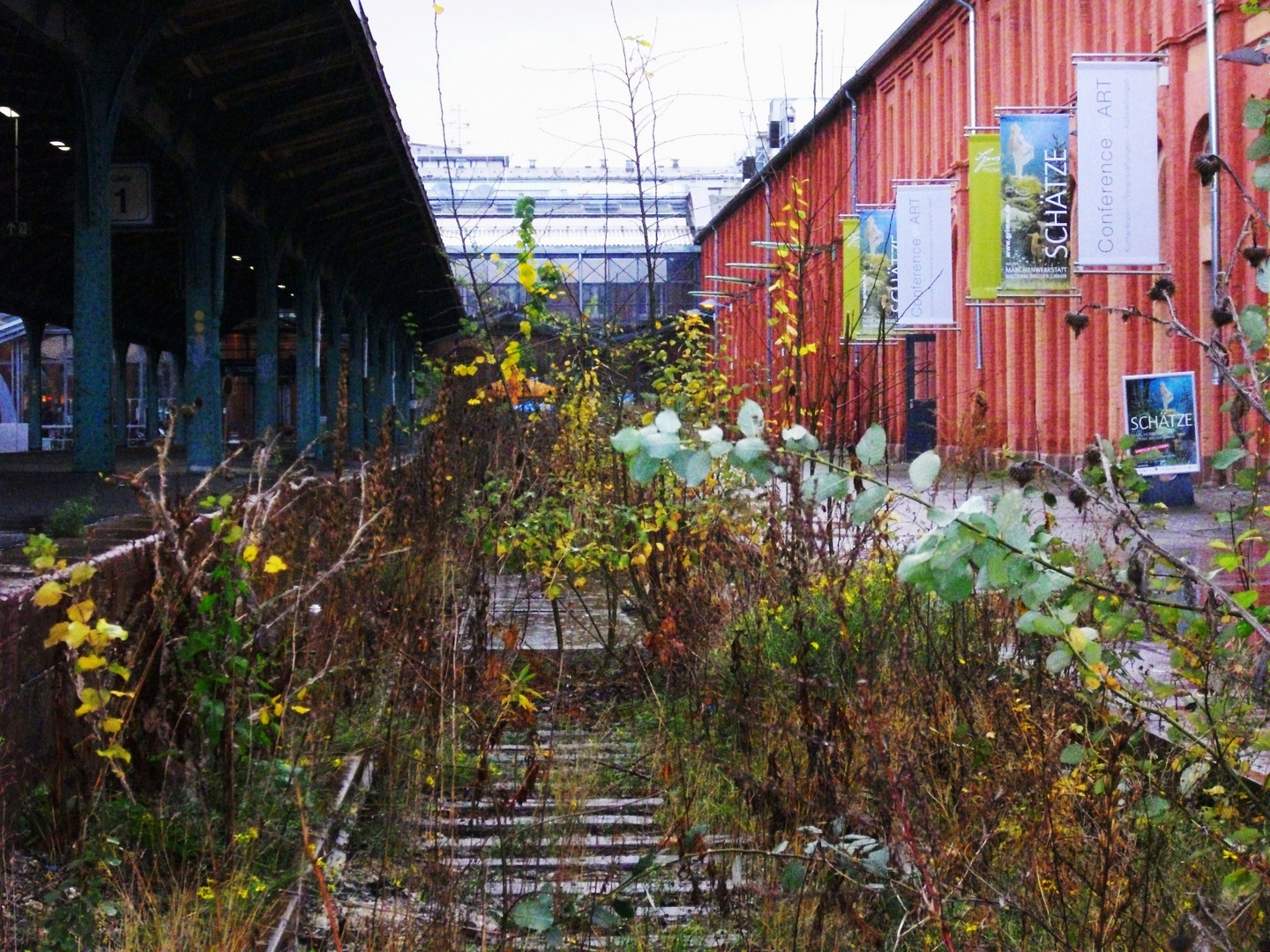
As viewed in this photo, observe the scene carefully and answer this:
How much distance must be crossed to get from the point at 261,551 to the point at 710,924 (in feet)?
7.92

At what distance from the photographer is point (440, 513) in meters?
9.59

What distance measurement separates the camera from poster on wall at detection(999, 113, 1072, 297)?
2423cm

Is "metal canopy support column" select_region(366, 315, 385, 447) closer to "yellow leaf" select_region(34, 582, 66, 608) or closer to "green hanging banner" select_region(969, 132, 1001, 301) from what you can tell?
"green hanging banner" select_region(969, 132, 1001, 301)

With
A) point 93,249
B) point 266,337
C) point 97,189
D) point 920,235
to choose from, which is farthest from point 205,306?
point 920,235

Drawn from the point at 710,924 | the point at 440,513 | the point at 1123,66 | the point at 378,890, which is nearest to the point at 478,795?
the point at 378,890

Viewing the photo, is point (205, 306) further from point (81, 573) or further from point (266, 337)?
point (81, 573)

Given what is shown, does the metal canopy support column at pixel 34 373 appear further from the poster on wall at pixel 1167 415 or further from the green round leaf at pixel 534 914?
the green round leaf at pixel 534 914

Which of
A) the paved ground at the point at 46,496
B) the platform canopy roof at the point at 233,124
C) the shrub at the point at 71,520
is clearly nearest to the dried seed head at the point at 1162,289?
the shrub at the point at 71,520

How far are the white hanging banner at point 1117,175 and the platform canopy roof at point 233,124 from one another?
29.7ft

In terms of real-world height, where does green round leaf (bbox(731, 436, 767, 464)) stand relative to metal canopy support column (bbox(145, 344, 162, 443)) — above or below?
below

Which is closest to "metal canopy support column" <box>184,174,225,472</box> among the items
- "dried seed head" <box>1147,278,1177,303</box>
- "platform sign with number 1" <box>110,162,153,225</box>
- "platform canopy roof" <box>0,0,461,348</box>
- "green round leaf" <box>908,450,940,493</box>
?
"platform canopy roof" <box>0,0,461,348</box>

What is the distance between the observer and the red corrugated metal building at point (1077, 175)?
20.8 meters

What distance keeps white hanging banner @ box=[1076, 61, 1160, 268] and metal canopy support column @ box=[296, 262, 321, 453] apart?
36.5 ft

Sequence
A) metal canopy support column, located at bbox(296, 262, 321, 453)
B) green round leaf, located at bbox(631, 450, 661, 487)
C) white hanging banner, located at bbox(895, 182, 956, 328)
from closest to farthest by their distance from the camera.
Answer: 1. green round leaf, located at bbox(631, 450, 661, 487)
2. metal canopy support column, located at bbox(296, 262, 321, 453)
3. white hanging banner, located at bbox(895, 182, 956, 328)
